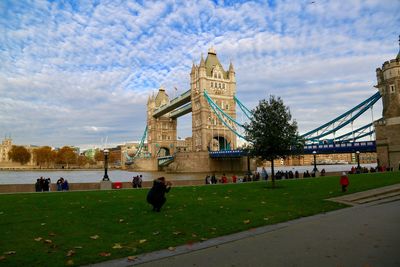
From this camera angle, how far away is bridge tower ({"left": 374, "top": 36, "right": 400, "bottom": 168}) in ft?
125

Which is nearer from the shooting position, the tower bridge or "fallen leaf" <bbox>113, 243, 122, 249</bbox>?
"fallen leaf" <bbox>113, 243, 122, 249</bbox>

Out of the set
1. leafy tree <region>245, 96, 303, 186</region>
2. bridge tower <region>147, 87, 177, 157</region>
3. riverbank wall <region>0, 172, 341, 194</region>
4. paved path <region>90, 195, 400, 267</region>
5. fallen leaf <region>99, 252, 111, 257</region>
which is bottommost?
paved path <region>90, 195, 400, 267</region>

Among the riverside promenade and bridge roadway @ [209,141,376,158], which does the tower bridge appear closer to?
bridge roadway @ [209,141,376,158]

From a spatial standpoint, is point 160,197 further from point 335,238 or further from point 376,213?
point 376,213

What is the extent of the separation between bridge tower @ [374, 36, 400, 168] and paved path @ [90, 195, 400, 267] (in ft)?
111

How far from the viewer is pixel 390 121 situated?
128ft

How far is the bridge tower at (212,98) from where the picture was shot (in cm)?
8025

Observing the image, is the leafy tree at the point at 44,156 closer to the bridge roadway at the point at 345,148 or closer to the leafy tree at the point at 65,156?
the leafy tree at the point at 65,156

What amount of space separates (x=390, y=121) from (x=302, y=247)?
3882 cm

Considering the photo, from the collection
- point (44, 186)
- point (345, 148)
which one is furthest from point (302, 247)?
point (345, 148)

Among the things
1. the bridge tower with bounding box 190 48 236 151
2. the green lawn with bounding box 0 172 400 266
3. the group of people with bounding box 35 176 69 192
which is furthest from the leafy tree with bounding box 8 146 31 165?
the green lawn with bounding box 0 172 400 266

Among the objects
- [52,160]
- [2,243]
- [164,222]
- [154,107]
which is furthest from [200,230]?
[52,160]

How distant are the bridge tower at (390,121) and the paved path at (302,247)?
33.7 m

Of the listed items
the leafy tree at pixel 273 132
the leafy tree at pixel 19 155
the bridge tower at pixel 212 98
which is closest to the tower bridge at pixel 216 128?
the bridge tower at pixel 212 98
